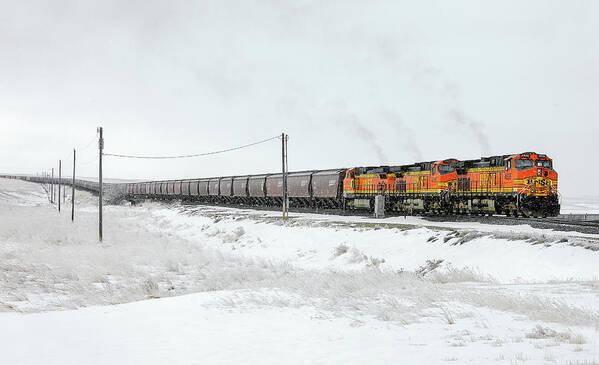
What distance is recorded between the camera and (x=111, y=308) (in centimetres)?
988

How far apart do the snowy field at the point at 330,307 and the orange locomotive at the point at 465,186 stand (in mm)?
6981

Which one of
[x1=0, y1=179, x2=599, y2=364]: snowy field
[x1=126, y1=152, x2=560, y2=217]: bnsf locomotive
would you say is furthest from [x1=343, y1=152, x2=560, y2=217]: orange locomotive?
[x1=0, y1=179, x2=599, y2=364]: snowy field

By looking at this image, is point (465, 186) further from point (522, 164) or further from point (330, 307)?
point (330, 307)

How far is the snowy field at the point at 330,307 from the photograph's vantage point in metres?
5.94

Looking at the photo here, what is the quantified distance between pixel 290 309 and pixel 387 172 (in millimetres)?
23912

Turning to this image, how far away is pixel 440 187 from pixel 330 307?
19.7 m

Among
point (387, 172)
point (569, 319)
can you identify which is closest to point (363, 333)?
point (569, 319)

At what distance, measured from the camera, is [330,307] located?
8.39 metres

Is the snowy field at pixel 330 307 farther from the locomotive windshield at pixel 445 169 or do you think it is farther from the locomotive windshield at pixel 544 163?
the locomotive windshield at pixel 445 169

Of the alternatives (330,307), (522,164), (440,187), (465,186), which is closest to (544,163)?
(522,164)

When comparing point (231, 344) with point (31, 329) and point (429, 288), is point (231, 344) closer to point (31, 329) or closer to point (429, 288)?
point (31, 329)

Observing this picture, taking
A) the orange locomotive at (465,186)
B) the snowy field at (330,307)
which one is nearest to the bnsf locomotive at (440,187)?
the orange locomotive at (465,186)

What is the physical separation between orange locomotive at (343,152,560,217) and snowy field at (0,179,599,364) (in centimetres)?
698

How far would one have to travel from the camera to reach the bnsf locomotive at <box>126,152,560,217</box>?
76.1 feet
